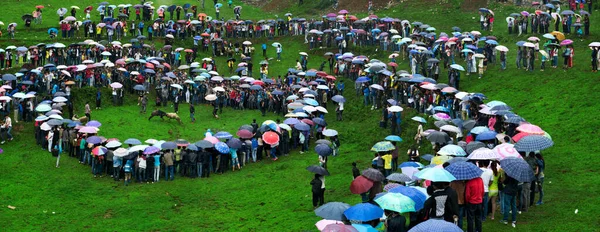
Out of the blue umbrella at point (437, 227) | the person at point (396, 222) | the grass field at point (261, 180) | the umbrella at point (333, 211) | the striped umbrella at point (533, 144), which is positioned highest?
the blue umbrella at point (437, 227)

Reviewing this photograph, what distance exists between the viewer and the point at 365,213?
18.6m

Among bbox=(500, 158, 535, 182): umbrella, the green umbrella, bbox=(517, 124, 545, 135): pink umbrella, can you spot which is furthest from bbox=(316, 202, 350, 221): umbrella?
bbox=(517, 124, 545, 135): pink umbrella

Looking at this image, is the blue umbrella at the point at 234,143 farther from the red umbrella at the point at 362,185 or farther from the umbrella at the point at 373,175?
the umbrella at the point at 373,175

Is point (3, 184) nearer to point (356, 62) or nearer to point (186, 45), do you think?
point (356, 62)

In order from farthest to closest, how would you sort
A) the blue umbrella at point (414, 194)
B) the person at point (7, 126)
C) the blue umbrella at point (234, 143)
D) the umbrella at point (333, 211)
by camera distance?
the person at point (7, 126), the blue umbrella at point (234, 143), the umbrella at point (333, 211), the blue umbrella at point (414, 194)

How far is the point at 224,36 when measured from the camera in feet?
198

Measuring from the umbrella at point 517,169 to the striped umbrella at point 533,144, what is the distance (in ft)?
7.46

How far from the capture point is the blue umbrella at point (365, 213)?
1852 centimetres

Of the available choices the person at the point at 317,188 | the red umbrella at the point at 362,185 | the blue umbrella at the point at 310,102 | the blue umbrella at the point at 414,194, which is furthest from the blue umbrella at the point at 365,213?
the blue umbrella at the point at 310,102

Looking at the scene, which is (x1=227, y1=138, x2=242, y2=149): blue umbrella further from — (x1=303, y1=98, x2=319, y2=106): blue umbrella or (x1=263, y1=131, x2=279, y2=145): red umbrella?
(x1=303, y1=98, x2=319, y2=106): blue umbrella

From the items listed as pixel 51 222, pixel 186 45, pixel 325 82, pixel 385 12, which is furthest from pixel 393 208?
pixel 385 12

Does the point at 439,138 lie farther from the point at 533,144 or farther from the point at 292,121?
the point at 292,121

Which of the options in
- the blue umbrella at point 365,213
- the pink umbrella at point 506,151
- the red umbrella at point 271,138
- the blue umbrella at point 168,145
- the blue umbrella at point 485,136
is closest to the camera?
the blue umbrella at point 365,213

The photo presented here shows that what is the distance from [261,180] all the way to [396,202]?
13889 millimetres
